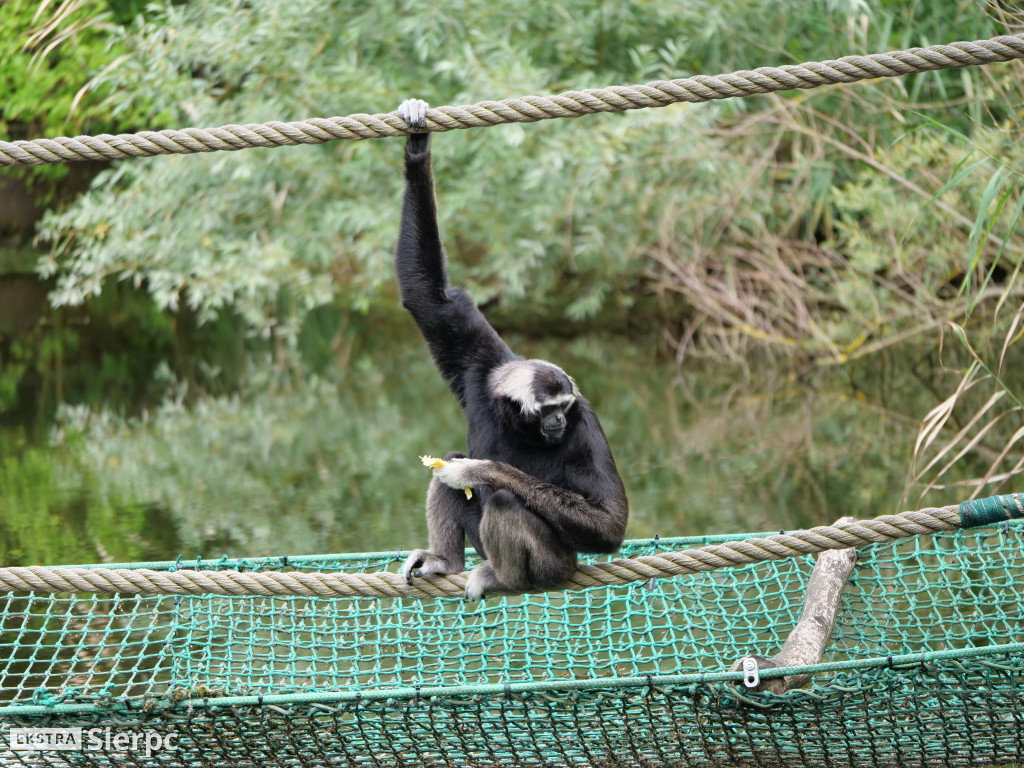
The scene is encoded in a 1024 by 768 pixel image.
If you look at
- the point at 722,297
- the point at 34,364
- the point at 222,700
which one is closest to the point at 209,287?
the point at 34,364

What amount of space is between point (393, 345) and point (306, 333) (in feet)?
6.85

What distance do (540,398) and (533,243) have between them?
8.11 m

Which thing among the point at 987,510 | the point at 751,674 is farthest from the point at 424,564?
the point at 987,510

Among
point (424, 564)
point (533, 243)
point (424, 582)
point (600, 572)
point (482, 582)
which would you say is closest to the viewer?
point (600, 572)

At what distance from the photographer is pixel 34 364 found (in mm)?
14227

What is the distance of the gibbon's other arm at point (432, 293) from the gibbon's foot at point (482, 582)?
32.1 inches

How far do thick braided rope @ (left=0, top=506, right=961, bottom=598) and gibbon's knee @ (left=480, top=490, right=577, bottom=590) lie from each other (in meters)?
0.15

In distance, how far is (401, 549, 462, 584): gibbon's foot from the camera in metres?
4.23

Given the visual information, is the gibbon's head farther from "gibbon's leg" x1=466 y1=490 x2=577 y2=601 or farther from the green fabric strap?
the green fabric strap

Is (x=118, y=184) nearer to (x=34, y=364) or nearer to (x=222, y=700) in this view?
(x=34, y=364)

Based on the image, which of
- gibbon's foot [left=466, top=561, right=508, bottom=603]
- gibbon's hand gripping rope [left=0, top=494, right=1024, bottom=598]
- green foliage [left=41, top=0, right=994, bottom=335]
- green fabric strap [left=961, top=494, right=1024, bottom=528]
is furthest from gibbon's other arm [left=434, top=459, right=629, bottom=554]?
green foliage [left=41, top=0, right=994, bottom=335]

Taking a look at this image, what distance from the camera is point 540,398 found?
3.99 meters

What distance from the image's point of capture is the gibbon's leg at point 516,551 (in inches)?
155

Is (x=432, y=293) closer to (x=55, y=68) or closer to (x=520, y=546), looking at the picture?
(x=520, y=546)
